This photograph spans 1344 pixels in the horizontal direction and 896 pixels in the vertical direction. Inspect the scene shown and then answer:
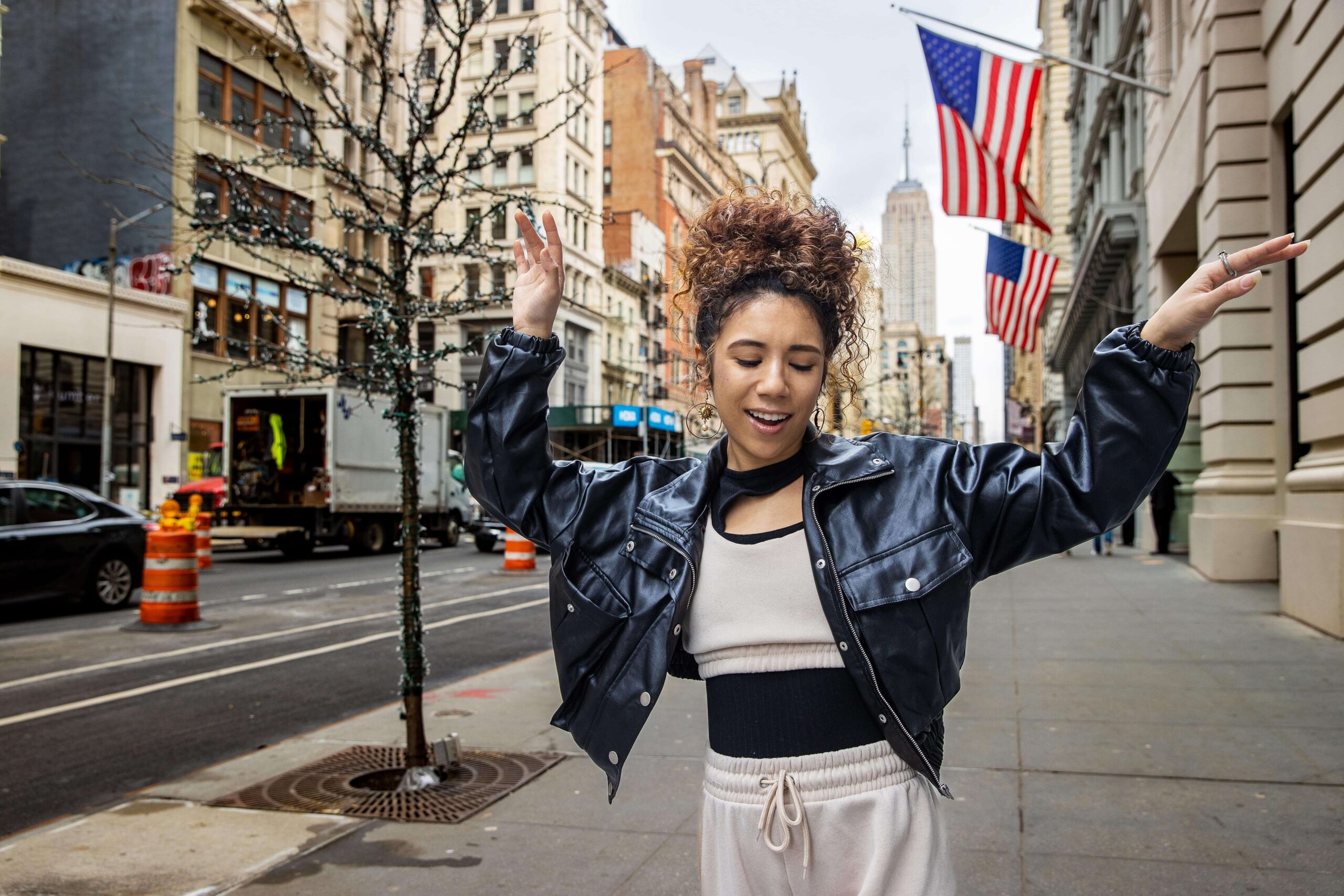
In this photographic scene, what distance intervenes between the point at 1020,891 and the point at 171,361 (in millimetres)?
33257

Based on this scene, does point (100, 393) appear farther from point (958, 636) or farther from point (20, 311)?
point (958, 636)

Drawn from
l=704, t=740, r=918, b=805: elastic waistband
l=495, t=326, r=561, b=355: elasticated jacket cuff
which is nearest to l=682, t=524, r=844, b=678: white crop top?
l=704, t=740, r=918, b=805: elastic waistband

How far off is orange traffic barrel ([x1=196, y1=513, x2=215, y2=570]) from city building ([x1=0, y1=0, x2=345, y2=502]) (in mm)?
12518

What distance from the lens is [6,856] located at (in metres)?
4.57

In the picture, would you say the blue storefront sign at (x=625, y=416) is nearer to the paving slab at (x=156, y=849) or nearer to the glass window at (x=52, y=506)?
the glass window at (x=52, y=506)

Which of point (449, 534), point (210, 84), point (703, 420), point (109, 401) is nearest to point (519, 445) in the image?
point (703, 420)

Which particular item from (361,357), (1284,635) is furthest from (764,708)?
(361,357)

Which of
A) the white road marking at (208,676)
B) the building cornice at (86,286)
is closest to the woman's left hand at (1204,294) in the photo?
the white road marking at (208,676)

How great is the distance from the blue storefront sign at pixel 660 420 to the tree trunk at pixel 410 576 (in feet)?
107

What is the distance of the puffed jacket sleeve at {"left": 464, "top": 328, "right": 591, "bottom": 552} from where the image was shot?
87.4 inches

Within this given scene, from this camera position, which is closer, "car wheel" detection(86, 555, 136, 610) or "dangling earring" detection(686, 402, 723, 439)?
"dangling earring" detection(686, 402, 723, 439)

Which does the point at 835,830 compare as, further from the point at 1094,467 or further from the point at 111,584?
the point at 111,584

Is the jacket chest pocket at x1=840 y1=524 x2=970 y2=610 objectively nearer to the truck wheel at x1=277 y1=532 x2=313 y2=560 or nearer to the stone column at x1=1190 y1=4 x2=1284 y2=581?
the stone column at x1=1190 y1=4 x2=1284 y2=581

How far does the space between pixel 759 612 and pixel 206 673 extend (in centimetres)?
837
